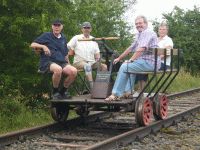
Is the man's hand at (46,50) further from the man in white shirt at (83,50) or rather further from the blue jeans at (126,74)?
the man in white shirt at (83,50)

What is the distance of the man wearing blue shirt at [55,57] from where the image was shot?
829 cm

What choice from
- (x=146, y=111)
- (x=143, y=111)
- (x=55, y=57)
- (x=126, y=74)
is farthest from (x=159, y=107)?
(x=55, y=57)

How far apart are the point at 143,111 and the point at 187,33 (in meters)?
17.7

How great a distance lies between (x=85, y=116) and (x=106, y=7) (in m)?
7.50

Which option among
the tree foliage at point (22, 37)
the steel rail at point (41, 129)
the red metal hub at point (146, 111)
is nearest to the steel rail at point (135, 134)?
the red metal hub at point (146, 111)

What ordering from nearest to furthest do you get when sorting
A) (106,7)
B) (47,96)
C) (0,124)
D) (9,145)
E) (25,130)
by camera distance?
1. (9,145)
2. (25,130)
3. (0,124)
4. (47,96)
5. (106,7)

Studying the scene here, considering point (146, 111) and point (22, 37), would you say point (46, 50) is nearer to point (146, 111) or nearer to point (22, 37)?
point (22, 37)

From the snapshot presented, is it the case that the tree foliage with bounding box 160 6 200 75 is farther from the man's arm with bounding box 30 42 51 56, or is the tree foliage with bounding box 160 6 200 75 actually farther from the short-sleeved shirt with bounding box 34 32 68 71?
the man's arm with bounding box 30 42 51 56

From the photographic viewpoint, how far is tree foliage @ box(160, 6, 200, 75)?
951 inches

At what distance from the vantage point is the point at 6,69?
31.1ft

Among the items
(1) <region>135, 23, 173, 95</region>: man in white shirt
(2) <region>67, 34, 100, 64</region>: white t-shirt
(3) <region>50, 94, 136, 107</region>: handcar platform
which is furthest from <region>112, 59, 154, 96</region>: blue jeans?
(2) <region>67, 34, 100, 64</region>: white t-shirt

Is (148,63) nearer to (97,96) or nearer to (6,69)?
(97,96)

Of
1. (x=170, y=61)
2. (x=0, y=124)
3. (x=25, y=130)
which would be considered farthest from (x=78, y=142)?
(x=170, y=61)

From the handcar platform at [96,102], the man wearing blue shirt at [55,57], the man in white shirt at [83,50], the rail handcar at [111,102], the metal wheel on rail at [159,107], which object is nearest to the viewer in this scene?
the handcar platform at [96,102]
